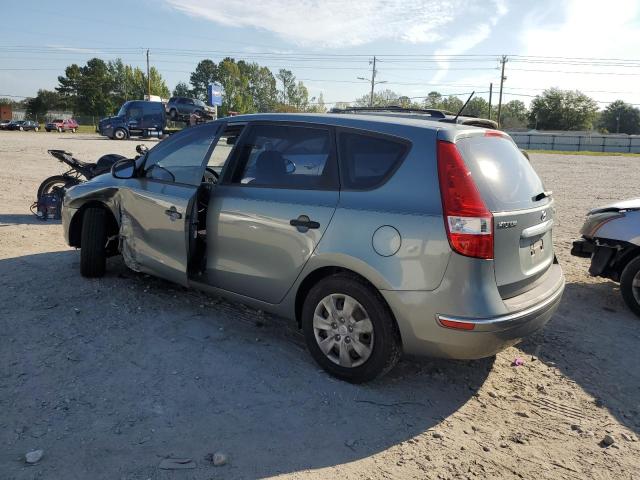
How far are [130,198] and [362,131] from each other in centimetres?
249

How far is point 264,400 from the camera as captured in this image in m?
3.25

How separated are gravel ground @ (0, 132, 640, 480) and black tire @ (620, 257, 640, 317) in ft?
0.46

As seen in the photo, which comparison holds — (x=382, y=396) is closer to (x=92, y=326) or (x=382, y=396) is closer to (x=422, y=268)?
(x=422, y=268)

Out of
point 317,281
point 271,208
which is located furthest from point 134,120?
point 317,281

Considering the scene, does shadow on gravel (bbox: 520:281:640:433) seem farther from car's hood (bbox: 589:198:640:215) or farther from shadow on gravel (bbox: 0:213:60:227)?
shadow on gravel (bbox: 0:213:60:227)

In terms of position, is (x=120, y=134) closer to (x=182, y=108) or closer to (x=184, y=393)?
(x=182, y=108)

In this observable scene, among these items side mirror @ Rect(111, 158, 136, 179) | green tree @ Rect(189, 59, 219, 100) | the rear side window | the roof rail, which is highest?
green tree @ Rect(189, 59, 219, 100)

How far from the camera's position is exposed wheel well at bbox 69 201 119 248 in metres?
5.25

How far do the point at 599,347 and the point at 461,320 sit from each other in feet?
6.83

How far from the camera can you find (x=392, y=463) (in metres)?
2.72

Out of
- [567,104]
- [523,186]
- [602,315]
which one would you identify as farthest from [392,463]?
[567,104]

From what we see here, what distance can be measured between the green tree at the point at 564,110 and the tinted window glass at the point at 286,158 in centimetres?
10123

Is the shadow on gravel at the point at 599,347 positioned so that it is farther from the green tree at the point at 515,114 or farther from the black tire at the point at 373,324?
the green tree at the point at 515,114

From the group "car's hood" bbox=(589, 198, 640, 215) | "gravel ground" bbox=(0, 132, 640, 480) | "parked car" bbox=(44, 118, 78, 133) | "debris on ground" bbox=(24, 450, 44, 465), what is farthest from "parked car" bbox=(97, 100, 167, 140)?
"debris on ground" bbox=(24, 450, 44, 465)
